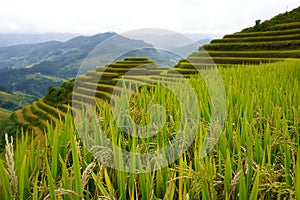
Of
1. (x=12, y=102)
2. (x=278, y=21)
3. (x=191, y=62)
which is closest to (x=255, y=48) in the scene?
(x=191, y=62)

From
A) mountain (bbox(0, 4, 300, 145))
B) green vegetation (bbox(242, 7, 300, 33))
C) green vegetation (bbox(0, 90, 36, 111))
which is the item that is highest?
green vegetation (bbox(242, 7, 300, 33))

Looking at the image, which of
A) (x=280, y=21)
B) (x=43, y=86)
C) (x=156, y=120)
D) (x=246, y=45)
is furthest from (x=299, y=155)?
(x=43, y=86)

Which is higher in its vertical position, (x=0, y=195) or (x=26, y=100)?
(x=0, y=195)

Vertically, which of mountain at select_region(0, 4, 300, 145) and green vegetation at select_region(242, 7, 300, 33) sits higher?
green vegetation at select_region(242, 7, 300, 33)

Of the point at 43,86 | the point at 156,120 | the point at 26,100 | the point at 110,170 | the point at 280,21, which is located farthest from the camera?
the point at 43,86

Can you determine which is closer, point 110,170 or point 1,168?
point 1,168

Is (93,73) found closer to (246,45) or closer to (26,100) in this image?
(246,45)

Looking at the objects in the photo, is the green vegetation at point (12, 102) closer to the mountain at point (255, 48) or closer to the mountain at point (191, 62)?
the mountain at point (191, 62)

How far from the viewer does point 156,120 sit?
1.89 m

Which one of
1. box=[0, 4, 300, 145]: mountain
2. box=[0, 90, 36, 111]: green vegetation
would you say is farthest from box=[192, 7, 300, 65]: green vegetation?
box=[0, 90, 36, 111]: green vegetation

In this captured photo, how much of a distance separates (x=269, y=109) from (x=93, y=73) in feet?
123

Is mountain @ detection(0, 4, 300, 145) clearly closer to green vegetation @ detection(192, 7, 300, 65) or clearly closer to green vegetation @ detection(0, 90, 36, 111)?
green vegetation @ detection(192, 7, 300, 65)

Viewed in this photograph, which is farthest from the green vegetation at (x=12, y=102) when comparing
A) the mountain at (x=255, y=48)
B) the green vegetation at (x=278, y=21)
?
the mountain at (x=255, y=48)

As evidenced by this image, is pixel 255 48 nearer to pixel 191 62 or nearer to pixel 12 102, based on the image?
pixel 191 62
